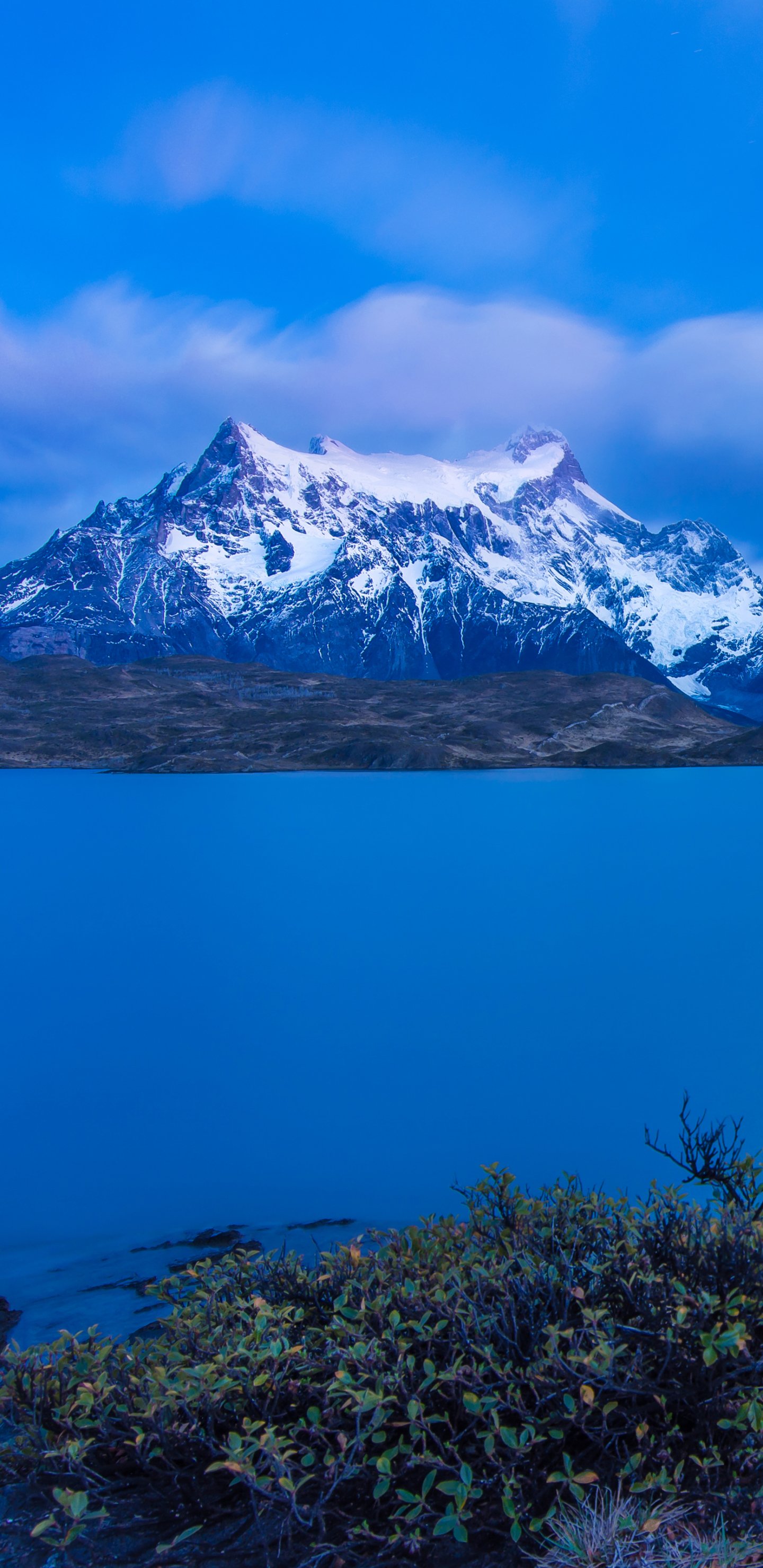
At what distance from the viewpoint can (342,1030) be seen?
71.9ft

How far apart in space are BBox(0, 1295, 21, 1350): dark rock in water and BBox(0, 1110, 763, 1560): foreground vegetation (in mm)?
3996

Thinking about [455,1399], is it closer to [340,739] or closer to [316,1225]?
[316,1225]

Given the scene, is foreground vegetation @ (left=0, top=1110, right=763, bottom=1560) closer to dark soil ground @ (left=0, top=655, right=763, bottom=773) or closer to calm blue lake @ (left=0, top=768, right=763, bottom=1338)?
calm blue lake @ (left=0, top=768, right=763, bottom=1338)

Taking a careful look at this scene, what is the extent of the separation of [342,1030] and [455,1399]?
1659 centimetres

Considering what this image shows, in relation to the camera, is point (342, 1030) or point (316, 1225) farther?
point (342, 1030)

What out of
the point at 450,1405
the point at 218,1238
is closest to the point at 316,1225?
Answer: the point at 218,1238

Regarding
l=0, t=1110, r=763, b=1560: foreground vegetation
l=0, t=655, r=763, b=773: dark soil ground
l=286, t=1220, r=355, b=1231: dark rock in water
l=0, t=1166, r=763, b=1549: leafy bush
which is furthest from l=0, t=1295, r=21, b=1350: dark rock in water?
l=0, t=655, r=763, b=773: dark soil ground

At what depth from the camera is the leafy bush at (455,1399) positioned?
5125mm

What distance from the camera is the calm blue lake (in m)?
14.0

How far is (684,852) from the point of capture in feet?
174

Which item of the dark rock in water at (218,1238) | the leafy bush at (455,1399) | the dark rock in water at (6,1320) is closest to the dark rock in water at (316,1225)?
the dark rock in water at (218,1238)

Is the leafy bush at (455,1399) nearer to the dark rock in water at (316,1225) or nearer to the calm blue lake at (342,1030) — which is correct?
the calm blue lake at (342,1030)

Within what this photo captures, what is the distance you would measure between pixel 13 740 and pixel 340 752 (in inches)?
2360

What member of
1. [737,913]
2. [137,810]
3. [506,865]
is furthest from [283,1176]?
[137,810]
